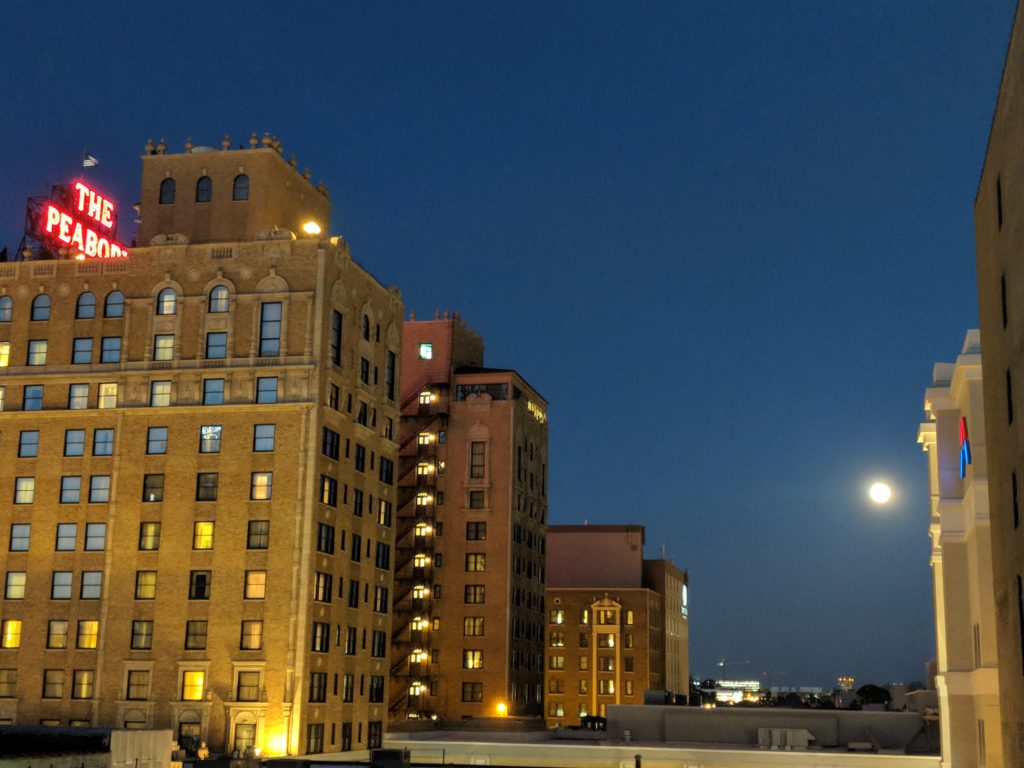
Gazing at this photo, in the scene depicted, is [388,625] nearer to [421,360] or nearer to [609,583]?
[421,360]

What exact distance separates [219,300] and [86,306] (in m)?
10.4

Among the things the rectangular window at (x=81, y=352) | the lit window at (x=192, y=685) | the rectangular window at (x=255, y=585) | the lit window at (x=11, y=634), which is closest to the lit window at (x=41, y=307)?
the rectangular window at (x=81, y=352)

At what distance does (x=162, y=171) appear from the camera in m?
90.9

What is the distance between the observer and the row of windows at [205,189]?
3514 inches

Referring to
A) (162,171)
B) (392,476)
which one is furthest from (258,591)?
(162,171)

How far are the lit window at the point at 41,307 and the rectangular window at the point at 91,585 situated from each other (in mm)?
18957

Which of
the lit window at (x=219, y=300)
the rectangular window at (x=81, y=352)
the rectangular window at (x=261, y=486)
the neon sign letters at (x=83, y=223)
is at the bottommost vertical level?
the rectangular window at (x=261, y=486)

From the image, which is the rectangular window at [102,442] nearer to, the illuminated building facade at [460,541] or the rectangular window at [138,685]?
the rectangular window at [138,685]

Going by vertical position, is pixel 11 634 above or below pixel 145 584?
below

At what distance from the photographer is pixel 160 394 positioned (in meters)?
86.2

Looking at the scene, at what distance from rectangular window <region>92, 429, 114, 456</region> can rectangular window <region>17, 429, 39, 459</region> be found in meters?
4.42

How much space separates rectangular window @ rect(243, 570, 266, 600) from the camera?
3187 inches

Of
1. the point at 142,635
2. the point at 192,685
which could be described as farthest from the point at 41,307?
the point at 192,685

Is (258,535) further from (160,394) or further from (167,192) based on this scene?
(167,192)
